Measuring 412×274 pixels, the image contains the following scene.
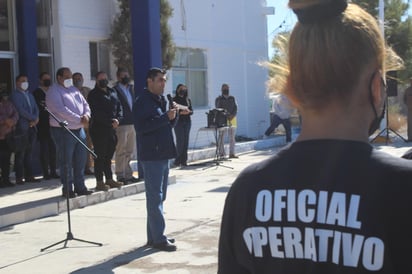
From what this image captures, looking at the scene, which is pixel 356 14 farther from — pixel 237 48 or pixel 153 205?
pixel 237 48

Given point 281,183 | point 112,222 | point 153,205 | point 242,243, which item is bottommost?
point 112,222

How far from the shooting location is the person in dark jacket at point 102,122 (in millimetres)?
10180

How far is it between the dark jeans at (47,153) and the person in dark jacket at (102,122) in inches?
77.2

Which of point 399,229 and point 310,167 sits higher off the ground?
point 310,167

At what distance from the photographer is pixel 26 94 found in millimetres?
11297

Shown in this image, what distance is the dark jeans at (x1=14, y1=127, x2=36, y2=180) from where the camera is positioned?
11328mm

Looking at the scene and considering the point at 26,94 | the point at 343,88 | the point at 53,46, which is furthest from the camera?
the point at 53,46

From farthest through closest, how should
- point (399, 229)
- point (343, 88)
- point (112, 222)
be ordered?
1. point (112, 222)
2. point (343, 88)
3. point (399, 229)

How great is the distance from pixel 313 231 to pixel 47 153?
1089cm

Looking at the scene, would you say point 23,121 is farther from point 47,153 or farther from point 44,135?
point 47,153

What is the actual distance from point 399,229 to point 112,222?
24.7 ft

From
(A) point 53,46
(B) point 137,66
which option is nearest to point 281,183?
(B) point 137,66

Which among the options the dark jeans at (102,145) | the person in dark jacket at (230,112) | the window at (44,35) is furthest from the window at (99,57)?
the dark jeans at (102,145)

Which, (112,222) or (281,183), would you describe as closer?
(281,183)
